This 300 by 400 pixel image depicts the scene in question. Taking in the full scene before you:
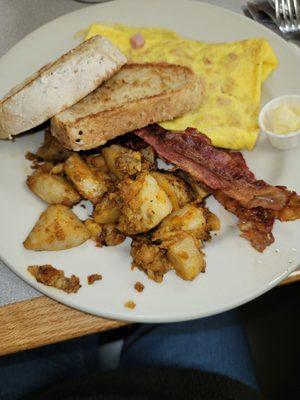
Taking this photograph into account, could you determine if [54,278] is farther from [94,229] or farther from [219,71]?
[219,71]

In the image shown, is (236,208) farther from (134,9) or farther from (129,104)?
(134,9)

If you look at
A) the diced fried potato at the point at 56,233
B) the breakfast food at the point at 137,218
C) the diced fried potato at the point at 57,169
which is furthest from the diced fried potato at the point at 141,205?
the diced fried potato at the point at 57,169

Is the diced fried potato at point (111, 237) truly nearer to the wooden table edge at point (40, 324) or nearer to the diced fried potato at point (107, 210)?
the diced fried potato at point (107, 210)

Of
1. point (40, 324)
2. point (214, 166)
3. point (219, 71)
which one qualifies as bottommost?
point (40, 324)

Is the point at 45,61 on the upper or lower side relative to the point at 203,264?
upper

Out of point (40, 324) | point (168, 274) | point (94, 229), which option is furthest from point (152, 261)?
point (40, 324)

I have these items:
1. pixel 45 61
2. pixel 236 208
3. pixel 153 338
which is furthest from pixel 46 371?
pixel 45 61
